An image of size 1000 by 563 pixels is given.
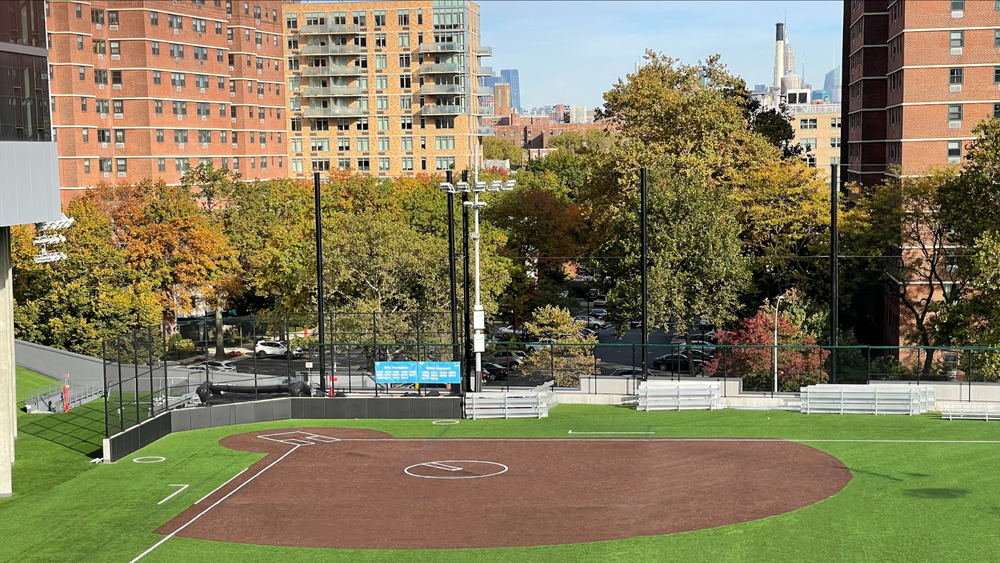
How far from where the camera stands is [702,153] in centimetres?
6431

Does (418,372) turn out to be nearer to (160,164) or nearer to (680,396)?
(680,396)

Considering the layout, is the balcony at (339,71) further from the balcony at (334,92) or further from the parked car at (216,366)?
the parked car at (216,366)

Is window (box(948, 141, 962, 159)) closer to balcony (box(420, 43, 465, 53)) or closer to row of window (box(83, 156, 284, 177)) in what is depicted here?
row of window (box(83, 156, 284, 177))

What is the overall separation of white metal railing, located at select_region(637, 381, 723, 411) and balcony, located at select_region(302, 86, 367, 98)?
9395 cm

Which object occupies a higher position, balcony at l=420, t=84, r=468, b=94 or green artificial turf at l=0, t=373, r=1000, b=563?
balcony at l=420, t=84, r=468, b=94

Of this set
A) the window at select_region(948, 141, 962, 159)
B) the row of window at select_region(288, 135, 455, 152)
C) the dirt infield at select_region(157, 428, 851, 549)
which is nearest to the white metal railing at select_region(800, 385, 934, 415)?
the dirt infield at select_region(157, 428, 851, 549)

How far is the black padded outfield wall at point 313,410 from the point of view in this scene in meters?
40.6

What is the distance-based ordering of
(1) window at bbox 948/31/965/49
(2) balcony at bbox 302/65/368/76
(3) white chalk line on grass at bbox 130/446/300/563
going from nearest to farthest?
(3) white chalk line on grass at bbox 130/446/300/563 → (1) window at bbox 948/31/965/49 → (2) balcony at bbox 302/65/368/76

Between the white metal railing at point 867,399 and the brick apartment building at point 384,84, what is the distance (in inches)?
3496

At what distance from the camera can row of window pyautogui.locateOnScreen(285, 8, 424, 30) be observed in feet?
416

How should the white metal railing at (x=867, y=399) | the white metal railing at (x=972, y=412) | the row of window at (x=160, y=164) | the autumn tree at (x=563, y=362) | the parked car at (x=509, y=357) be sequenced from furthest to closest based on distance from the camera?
the row of window at (x=160, y=164)
the parked car at (x=509, y=357)
the autumn tree at (x=563, y=362)
the white metal railing at (x=867, y=399)
the white metal railing at (x=972, y=412)

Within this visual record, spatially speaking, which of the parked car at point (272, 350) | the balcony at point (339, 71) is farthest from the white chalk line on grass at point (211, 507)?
the balcony at point (339, 71)

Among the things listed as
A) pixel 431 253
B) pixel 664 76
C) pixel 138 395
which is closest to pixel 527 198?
pixel 664 76

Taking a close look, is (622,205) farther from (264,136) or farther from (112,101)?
(264,136)
